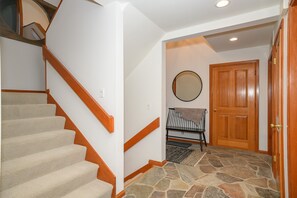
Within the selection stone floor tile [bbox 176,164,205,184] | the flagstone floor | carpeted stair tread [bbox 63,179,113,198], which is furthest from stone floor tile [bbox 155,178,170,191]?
carpeted stair tread [bbox 63,179,113,198]

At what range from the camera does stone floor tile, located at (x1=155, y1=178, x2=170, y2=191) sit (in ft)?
7.64

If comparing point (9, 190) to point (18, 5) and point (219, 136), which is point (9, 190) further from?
point (219, 136)

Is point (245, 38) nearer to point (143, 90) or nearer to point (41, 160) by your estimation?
point (143, 90)

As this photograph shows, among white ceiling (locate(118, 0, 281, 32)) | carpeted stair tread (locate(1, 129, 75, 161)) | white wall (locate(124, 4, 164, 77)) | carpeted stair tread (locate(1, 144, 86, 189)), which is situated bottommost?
carpeted stair tread (locate(1, 144, 86, 189))

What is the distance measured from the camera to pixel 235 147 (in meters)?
4.09

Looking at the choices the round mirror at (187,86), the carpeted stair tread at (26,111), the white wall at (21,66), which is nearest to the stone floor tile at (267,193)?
the round mirror at (187,86)

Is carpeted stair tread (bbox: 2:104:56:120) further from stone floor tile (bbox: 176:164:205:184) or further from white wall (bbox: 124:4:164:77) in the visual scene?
stone floor tile (bbox: 176:164:205:184)

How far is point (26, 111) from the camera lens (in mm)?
2426

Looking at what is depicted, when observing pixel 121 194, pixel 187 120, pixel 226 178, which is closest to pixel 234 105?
pixel 187 120

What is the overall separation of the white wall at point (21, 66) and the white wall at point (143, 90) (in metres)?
1.89

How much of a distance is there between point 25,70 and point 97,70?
6.71 ft

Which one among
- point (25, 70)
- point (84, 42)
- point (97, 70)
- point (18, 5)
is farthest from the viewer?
point (18, 5)

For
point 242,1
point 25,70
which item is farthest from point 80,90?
point 242,1

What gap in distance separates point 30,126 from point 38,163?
0.63m
